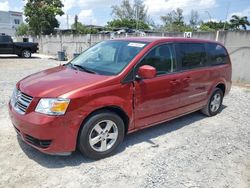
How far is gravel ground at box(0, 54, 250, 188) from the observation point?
10.0 ft

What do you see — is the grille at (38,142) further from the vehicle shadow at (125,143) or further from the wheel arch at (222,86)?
the wheel arch at (222,86)

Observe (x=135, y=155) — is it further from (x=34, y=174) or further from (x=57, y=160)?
(x=34, y=174)

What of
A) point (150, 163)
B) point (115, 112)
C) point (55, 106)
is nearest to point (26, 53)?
point (115, 112)

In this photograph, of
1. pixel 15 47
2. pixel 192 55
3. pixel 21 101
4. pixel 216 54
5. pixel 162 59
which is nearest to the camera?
pixel 21 101

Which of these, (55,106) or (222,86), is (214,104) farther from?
(55,106)

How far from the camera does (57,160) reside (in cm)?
345

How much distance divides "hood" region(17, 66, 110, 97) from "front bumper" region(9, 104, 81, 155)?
1.00 ft

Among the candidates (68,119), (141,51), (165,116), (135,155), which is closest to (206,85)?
(165,116)

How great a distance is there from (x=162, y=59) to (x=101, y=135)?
1.62 metres

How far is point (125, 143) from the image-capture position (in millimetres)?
4035

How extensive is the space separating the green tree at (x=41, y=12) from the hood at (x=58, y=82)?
110 ft

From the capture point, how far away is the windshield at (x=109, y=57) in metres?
3.72

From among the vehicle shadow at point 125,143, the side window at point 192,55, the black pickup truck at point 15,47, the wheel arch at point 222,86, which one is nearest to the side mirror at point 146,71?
the side window at point 192,55

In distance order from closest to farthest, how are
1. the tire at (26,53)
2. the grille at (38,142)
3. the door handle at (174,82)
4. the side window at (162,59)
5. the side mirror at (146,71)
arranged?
the grille at (38,142), the side mirror at (146,71), the side window at (162,59), the door handle at (174,82), the tire at (26,53)
